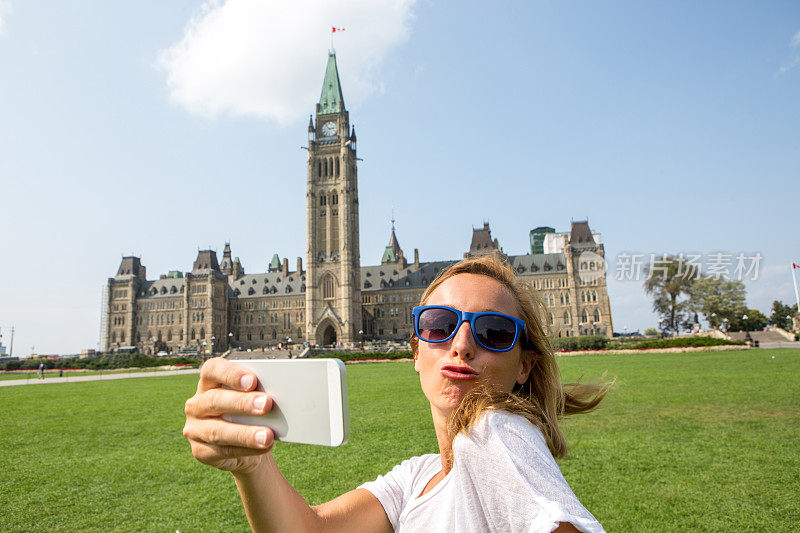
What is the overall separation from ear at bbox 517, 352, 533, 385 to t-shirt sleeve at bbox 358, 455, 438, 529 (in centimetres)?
50

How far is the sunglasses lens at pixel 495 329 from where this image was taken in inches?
54.7

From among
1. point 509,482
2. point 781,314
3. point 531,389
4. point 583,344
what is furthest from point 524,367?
point 781,314

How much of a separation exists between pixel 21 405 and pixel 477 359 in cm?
1798

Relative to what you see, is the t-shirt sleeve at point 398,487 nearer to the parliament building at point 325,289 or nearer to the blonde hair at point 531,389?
the blonde hair at point 531,389

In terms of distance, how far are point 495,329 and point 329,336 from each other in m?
71.3

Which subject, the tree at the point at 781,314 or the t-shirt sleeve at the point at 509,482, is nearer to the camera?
the t-shirt sleeve at the point at 509,482

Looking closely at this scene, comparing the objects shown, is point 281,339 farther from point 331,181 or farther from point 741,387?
point 741,387

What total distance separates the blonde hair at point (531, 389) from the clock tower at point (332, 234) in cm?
6541

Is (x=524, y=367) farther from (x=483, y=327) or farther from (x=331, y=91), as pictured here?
(x=331, y=91)

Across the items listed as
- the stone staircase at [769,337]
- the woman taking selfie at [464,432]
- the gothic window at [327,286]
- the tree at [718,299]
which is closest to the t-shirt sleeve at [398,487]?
the woman taking selfie at [464,432]

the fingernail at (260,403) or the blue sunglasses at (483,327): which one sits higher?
the blue sunglasses at (483,327)

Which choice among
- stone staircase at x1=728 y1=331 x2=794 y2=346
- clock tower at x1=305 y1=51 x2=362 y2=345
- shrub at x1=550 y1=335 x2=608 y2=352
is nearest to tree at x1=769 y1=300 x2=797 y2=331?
stone staircase at x1=728 y1=331 x2=794 y2=346

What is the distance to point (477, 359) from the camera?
4.43ft

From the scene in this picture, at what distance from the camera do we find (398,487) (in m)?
1.78
